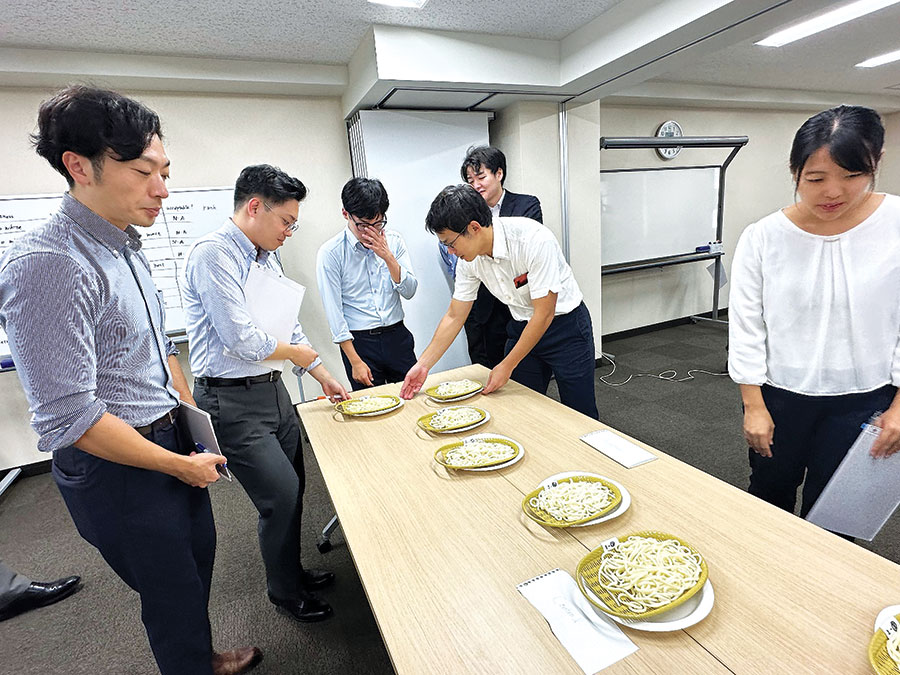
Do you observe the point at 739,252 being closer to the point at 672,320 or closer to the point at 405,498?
the point at 405,498

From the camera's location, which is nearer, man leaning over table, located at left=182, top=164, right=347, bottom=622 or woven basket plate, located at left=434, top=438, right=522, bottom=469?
woven basket plate, located at left=434, top=438, right=522, bottom=469

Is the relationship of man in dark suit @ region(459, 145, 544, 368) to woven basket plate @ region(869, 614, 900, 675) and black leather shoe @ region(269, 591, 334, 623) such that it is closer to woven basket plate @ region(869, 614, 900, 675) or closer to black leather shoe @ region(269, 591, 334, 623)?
black leather shoe @ region(269, 591, 334, 623)

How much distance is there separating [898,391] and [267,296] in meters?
1.80

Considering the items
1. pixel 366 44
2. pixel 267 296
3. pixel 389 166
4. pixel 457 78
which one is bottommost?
pixel 267 296

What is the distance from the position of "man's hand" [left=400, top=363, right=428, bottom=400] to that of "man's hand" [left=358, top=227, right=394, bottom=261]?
0.70 m

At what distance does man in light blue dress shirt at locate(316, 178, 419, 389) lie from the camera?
221 cm

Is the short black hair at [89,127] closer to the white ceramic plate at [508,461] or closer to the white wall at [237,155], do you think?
the white ceramic plate at [508,461]

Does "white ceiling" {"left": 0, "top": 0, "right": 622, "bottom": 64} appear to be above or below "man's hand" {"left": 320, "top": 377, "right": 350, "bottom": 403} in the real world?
above

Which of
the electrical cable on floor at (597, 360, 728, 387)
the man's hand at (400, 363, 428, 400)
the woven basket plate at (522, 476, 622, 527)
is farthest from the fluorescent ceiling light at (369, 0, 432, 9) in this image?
the electrical cable on floor at (597, 360, 728, 387)

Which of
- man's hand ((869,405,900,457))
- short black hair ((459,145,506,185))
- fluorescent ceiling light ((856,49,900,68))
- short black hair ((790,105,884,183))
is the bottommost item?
man's hand ((869,405,900,457))

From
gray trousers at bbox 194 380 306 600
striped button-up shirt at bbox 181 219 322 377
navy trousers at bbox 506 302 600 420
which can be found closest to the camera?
striped button-up shirt at bbox 181 219 322 377

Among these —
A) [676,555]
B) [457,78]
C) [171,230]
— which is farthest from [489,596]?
[171,230]

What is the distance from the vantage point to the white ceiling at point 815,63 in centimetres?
329

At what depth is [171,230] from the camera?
10.1 ft
